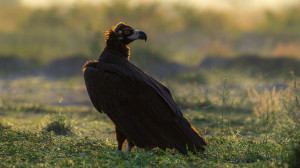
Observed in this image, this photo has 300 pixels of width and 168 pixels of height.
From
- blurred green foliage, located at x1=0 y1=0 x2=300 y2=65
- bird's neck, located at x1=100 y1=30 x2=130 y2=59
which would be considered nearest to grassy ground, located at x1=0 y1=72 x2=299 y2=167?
bird's neck, located at x1=100 y1=30 x2=130 y2=59

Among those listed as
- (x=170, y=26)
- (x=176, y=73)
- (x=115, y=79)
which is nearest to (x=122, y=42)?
(x=115, y=79)

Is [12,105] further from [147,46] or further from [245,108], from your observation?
[147,46]

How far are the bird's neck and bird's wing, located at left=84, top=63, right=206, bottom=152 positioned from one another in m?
0.76

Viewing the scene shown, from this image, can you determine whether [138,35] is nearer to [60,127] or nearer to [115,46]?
[115,46]

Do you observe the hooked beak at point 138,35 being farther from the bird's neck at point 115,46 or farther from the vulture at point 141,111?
the vulture at point 141,111

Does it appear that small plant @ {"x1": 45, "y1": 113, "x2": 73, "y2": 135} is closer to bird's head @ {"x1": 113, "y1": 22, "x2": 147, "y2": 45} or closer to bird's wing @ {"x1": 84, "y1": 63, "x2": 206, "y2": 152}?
bird's head @ {"x1": 113, "y1": 22, "x2": 147, "y2": 45}

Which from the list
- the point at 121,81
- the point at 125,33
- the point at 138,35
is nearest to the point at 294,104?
the point at 138,35

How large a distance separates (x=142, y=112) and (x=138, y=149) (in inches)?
23.6

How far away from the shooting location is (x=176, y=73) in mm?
18844

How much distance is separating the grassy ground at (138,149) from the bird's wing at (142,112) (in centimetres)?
21

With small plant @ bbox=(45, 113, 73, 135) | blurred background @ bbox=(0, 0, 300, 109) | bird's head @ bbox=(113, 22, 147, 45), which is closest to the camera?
bird's head @ bbox=(113, 22, 147, 45)

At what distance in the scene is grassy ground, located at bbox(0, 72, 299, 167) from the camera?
5715 mm

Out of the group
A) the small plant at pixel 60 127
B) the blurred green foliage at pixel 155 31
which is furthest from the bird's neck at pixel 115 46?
the blurred green foliage at pixel 155 31

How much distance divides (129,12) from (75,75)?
952 cm
